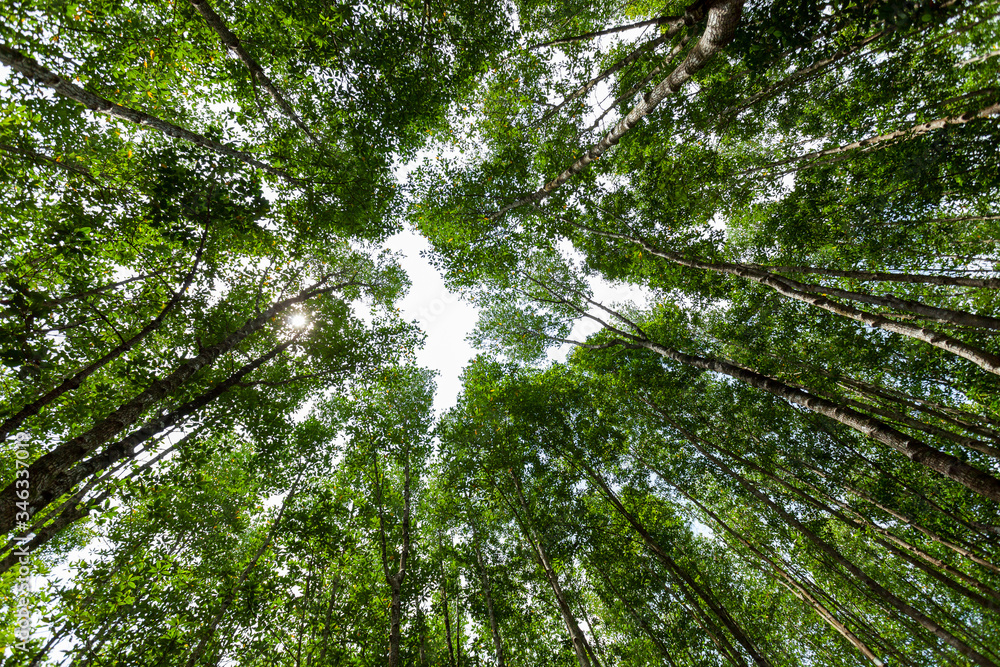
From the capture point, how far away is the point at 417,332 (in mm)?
12211

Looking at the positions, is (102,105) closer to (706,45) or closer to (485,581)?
(706,45)

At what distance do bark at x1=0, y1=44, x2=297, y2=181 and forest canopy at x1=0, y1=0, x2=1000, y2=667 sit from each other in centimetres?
7

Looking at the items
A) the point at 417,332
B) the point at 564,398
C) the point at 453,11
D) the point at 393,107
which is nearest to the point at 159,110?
the point at 393,107

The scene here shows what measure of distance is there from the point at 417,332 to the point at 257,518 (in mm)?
9387

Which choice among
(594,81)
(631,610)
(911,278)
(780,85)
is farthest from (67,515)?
(780,85)

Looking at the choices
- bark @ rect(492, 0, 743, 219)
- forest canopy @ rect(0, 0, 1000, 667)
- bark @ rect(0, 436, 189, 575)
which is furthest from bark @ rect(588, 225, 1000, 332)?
bark @ rect(0, 436, 189, 575)

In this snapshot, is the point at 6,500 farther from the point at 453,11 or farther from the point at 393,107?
the point at 453,11

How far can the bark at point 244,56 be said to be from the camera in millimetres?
5582

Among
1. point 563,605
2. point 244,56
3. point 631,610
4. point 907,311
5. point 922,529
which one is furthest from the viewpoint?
point 631,610

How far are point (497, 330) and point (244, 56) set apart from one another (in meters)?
10.9

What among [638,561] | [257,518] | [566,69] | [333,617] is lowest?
[638,561]

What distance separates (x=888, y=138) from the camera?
8406 millimetres

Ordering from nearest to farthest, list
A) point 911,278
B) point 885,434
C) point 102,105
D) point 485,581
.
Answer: point 885,434 → point 102,105 → point 911,278 → point 485,581

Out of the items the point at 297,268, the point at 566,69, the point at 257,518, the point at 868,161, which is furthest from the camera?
the point at 257,518
